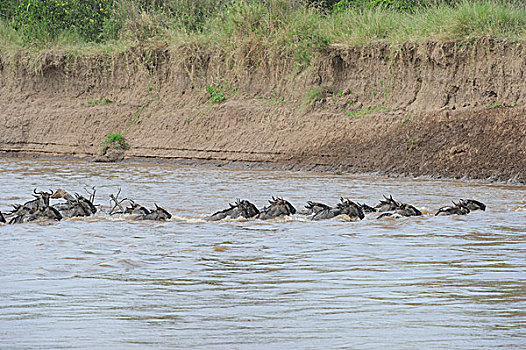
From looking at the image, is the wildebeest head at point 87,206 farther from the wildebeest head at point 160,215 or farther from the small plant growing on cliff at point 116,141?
the small plant growing on cliff at point 116,141

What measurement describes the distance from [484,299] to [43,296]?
10.6ft

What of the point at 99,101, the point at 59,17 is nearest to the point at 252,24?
the point at 99,101

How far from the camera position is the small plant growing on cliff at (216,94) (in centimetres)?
2323

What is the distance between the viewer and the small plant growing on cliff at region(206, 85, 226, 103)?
23.2 meters

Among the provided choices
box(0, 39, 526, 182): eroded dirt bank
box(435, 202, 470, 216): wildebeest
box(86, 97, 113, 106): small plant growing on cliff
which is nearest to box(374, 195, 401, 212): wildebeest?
box(435, 202, 470, 216): wildebeest

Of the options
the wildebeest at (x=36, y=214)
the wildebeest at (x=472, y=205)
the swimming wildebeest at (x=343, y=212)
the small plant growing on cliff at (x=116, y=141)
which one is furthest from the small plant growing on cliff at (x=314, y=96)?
the wildebeest at (x=36, y=214)

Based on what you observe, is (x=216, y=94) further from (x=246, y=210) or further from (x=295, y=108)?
(x=246, y=210)

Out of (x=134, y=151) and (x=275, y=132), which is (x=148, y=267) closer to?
(x=275, y=132)

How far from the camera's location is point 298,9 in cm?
2348

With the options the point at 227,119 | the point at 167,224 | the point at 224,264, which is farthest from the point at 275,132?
the point at 224,264

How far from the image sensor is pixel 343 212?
11.4 meters

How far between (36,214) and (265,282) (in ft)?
16.6

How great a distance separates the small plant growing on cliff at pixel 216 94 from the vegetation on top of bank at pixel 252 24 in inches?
41.1

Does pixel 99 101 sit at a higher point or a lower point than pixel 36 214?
lower
